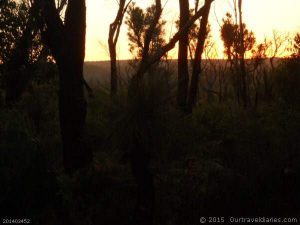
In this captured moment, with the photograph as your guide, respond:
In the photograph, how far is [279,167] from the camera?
40.6ft

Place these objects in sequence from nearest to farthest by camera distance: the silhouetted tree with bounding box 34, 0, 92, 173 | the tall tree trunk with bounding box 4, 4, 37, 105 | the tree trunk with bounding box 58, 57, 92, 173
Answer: the silhouetted tree with bounding box 34, 0, 92, 173 < the tree trunk with bounding box 58, 57, 92, 173 < the tall tree trunk with bounding box 4, 4, 37, 105

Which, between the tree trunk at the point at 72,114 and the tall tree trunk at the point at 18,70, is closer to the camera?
the tree trunk at the point at 72,114

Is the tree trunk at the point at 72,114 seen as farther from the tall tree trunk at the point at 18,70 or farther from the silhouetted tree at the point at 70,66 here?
the tall tree trunk at the point at 18,70

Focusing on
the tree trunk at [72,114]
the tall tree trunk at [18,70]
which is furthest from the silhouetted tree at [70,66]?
the tall tree trunk at [18,70]

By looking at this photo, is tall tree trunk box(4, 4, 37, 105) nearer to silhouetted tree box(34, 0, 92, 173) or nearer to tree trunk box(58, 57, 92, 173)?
silhouetted tree box(34, 0, 92, 173)

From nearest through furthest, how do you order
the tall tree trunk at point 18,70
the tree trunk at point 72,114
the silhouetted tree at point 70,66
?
the silhouetted tree at point 70,66 < the tree trunk at point 72,114 < the tall tree trunk at point 18,70

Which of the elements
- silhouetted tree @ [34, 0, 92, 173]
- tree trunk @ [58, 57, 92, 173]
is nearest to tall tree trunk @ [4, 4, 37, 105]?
silhouetted tree @ [34, 0, 92, 173]

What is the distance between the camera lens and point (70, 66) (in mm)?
10727

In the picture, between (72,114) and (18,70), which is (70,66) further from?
(18,70)

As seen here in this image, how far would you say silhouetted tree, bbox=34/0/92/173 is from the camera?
10617 millimetres

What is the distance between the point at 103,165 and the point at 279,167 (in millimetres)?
4488

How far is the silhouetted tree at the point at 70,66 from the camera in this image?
1062cm

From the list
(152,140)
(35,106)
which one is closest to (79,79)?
(152,140)

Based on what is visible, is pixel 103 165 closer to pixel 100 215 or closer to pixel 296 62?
pixel 100 215
